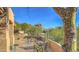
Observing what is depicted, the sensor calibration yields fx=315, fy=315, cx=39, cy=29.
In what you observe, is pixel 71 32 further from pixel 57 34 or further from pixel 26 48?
pixel 26 48

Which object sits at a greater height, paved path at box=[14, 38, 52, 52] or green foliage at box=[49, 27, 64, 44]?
green foliage at box=[49, 27, 64, 44]

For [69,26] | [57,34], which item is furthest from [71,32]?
[57,34]

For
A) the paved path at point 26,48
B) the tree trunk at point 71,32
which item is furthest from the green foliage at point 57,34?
the paved path at point 26,48

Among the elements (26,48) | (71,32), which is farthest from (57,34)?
(26,48)

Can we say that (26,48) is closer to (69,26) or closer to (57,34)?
(57,34)

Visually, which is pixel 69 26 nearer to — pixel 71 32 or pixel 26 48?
pixel 71 32

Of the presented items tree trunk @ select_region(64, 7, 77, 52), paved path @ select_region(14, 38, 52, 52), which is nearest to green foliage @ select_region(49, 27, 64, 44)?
tree trunk @ select_region(64, 7, 77, 52)

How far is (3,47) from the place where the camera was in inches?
157

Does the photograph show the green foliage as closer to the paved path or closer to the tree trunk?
the tree trunk

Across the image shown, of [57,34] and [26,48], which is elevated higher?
[57,34]

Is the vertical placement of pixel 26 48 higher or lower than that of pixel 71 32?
lower

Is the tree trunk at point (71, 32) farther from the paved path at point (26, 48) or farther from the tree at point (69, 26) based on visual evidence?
the paved path at point (26, 48)

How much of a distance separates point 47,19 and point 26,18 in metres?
0.27
